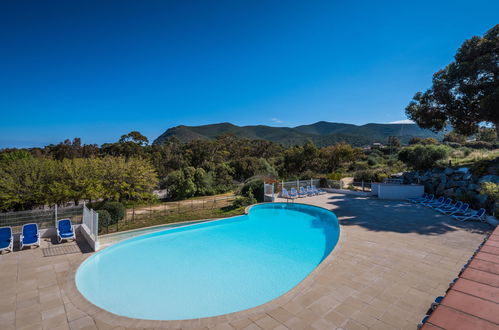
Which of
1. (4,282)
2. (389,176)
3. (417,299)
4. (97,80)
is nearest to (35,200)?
(4,282)

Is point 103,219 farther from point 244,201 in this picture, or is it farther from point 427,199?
point 427,199

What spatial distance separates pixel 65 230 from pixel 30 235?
0.87 meters

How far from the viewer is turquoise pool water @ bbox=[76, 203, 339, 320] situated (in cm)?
554

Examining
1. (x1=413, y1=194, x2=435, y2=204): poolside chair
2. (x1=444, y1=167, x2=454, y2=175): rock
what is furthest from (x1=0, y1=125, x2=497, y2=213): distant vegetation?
(x1=413, y1=194, x2=435, y2=204): poolside chair

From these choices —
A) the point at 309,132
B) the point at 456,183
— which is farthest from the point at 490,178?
the point at 309,132

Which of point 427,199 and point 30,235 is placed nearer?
point 30,235

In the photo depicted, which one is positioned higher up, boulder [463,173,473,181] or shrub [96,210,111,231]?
boulder [463,173,473,181]

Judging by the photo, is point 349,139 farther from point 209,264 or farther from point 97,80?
point 209,264

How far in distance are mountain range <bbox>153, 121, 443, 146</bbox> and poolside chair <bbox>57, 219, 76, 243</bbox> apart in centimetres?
5818

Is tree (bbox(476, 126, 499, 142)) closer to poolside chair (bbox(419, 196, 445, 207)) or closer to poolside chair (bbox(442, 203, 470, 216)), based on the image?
poolside chair (bbox(419, 196, 445, 207))

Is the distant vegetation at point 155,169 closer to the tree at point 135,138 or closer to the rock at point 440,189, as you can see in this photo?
the tree at point 135,138

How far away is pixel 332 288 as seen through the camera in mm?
4863

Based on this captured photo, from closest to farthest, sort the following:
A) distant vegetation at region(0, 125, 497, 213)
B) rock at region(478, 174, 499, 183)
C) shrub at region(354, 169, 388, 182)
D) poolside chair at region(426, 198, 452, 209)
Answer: distant vegetation at region(0, 125, 497, 213) < rock at region(478, 174, 499, 183) < poolside chair at region(426, 198, 452, 209) < shrub at region(354, 169, 388, 182)

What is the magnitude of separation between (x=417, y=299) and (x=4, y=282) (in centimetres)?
863
